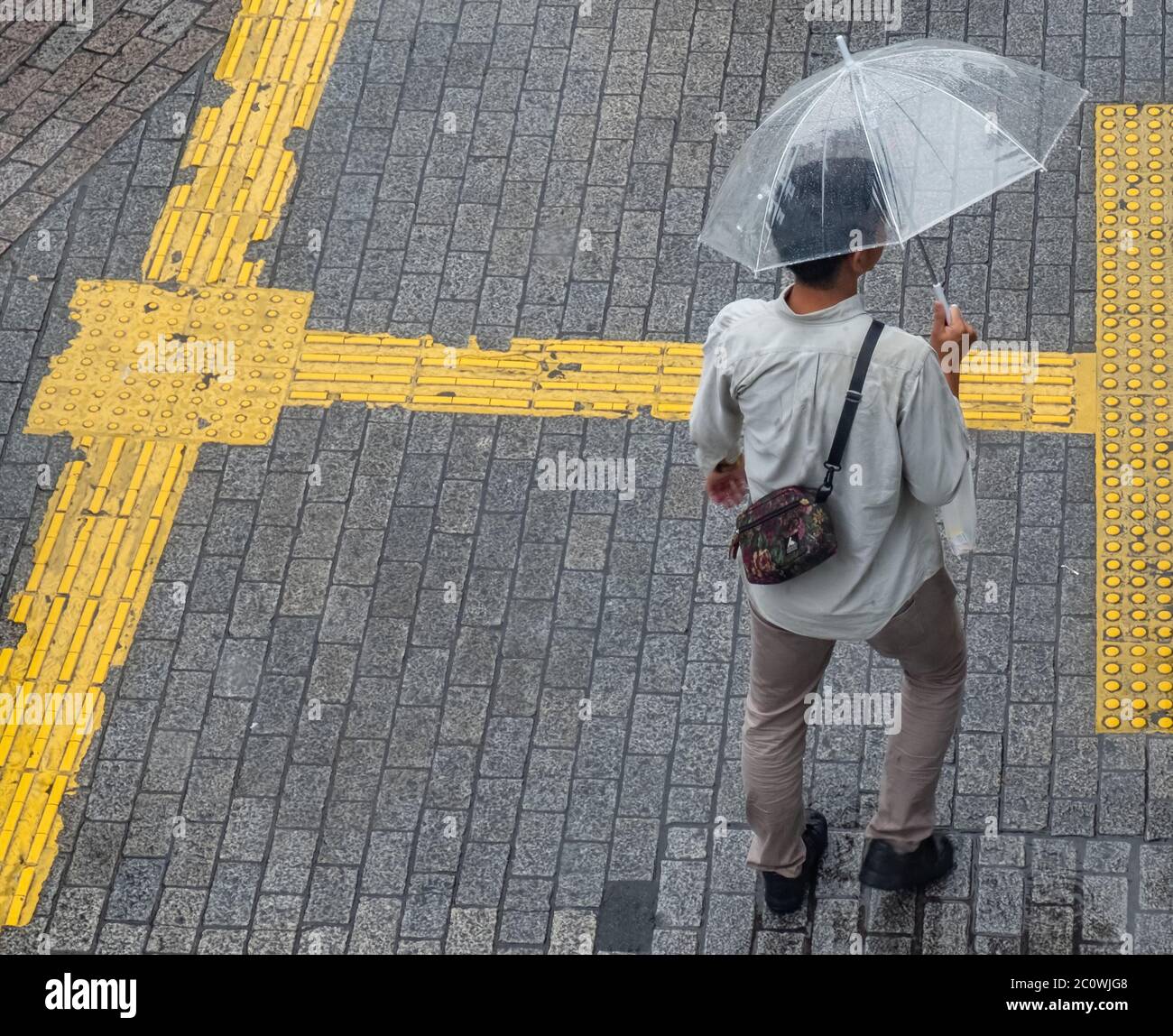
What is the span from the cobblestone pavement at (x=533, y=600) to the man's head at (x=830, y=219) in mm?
2195

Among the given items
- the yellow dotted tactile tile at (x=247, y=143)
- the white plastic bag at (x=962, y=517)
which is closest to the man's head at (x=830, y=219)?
the white plastic bag at (x=962, y=517)

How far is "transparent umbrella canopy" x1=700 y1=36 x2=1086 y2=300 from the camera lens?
4336 mm

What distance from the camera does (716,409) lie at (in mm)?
4516

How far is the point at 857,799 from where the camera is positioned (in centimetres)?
580

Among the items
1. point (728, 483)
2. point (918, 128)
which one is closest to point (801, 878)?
point (728, 483)
